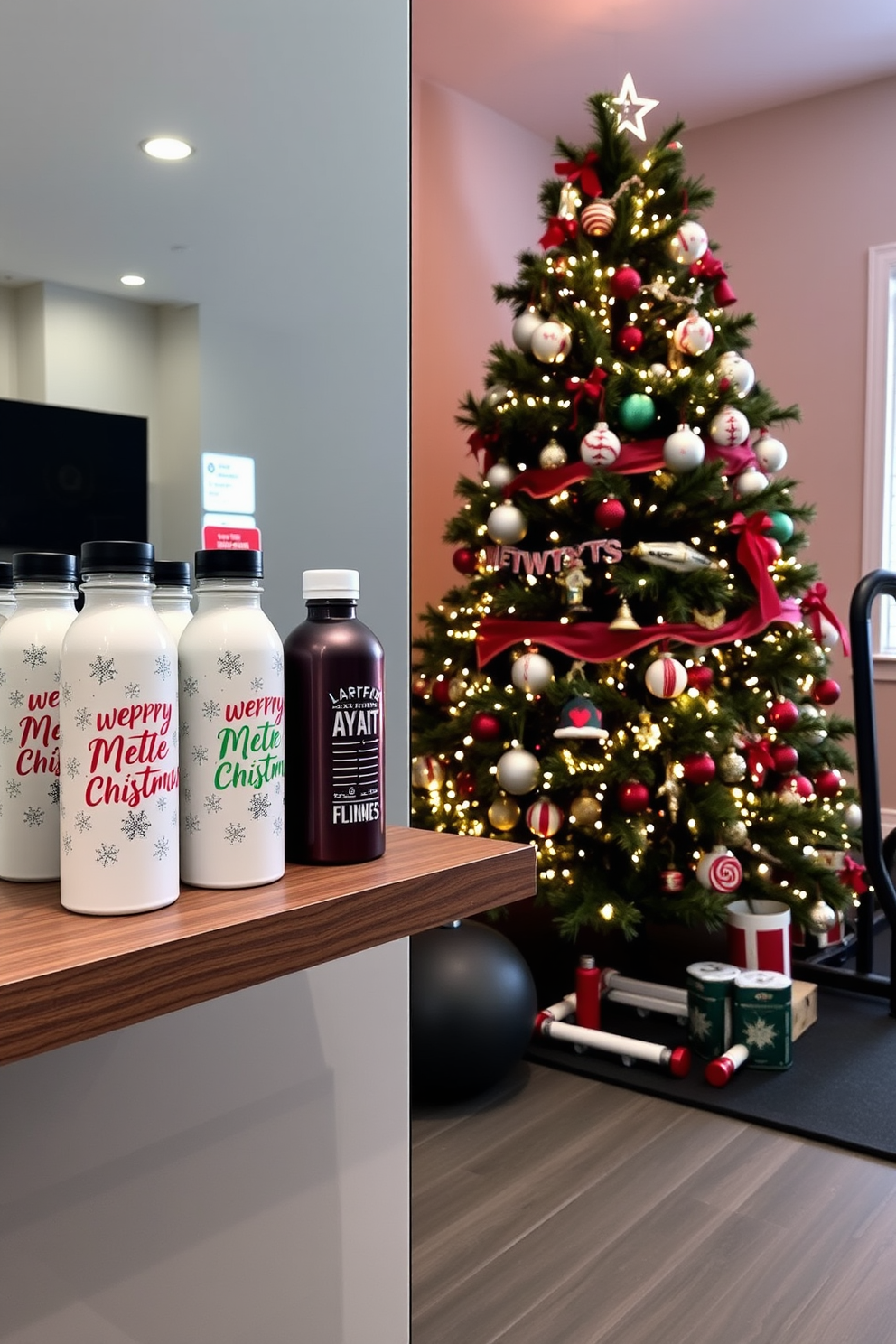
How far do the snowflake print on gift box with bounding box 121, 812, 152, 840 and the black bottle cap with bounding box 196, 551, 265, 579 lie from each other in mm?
157

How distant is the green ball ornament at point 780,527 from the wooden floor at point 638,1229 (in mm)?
1355

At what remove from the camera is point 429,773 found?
2.86 metres

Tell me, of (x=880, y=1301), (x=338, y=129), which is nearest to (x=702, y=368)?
(x=338, y=129)

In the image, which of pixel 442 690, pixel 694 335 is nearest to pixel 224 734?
pixel 694 335

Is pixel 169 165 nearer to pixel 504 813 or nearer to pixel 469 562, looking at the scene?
pixel 504 813

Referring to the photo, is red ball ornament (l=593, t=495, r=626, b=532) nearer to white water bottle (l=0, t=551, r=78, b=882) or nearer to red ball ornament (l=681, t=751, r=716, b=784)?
red ball ornament (l=681, t=751, r=716, b=784)

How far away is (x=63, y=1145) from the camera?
0.87 m

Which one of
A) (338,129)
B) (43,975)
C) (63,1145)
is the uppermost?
(338,129)

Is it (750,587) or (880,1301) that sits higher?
(750,587)

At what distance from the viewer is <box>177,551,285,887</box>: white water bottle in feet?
2.26

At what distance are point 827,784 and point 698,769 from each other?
1.68 feet

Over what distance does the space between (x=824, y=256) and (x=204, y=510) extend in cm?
408

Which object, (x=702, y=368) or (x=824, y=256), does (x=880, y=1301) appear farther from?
(x=824, y=256)

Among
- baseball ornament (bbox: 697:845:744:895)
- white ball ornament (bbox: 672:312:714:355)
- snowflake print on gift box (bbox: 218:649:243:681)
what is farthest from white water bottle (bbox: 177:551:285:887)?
white ball ornament (bbox: 672:312:714:355)
